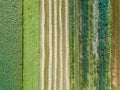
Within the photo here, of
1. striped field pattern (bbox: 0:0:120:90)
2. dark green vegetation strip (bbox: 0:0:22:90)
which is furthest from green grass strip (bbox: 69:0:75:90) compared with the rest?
dark green vegetation strip (bbox: 0:0:22:90)

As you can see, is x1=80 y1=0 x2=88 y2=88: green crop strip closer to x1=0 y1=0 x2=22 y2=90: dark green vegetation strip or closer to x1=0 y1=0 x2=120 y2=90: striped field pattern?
x1=0 y1=0 x2=120 y2=90: striped field pattern

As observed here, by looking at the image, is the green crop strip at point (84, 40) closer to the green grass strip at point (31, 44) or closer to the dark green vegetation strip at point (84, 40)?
the dark green vegetation strip at point (84, 40)

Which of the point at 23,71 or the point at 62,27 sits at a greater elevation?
the point at 62,27

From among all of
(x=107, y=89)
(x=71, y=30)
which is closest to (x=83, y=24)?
(x=71, y=30)

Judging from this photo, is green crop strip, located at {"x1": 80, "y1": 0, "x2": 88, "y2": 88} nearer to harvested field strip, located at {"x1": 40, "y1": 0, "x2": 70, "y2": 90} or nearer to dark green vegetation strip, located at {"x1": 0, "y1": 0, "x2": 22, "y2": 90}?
harvested field strip, located at {"x1": 40, "y1": 0, "x2": 70, "y2": 90}

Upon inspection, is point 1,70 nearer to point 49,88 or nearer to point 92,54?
point 49,88

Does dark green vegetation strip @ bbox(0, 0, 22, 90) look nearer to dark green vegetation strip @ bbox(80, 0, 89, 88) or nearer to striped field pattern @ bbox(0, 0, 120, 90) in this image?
striped field pattern @ bbox(0, 0, 120, 90)
